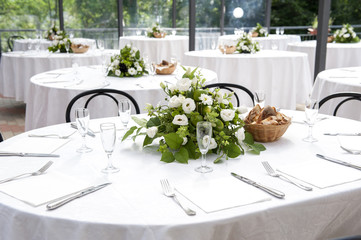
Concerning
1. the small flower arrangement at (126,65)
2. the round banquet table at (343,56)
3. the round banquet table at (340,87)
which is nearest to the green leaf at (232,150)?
the round banquet table at (340,87)

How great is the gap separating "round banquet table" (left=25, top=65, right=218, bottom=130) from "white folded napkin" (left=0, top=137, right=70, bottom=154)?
4.43 feet

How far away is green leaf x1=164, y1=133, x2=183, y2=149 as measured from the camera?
5.38 ft

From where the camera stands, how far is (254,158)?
5.55 feet

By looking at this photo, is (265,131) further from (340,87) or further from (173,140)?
(340,87)

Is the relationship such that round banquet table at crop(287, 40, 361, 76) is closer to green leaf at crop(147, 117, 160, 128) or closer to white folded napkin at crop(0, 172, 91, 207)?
green leaf at crop(147, 117, 160, 128)

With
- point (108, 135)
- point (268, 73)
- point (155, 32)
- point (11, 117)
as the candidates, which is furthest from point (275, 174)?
point (155, 32)

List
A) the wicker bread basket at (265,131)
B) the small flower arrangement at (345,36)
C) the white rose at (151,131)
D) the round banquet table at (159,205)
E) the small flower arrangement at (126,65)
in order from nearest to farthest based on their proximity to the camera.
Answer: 1. the round banquet table at (159,205)
2. the white rose at (151,131)
3. the wicker bread basket at (265,131)
4. the small flower arrangement at (126,65)
5. the small flower arrangement at (345,36)

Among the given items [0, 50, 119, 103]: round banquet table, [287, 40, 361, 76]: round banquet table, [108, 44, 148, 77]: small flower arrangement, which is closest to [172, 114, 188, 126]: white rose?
[108, 44, 148, 77]: small flower arrangement

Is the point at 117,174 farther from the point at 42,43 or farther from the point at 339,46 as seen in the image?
the point at 42,43

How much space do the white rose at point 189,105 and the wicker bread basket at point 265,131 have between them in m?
0.33

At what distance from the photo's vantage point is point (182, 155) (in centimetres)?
162

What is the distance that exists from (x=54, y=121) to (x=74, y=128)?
141cm

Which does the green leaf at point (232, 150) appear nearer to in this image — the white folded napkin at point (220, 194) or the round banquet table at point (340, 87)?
the white folded napkin at point (220, 194)

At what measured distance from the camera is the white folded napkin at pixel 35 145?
179 centimetres
